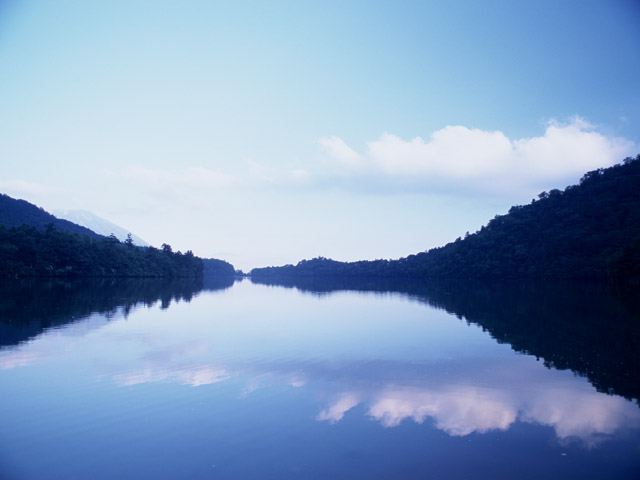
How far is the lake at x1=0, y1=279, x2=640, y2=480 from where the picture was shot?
6934 millimetres

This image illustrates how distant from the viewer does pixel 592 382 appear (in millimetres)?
11914

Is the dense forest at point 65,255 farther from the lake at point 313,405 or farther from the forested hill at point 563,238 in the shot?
the forested hill at point 563,238

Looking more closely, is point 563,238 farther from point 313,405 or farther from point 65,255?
point 65,255

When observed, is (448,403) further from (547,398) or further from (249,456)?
(249,456)

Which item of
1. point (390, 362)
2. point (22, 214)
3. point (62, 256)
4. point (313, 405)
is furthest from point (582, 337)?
point (22, 214)

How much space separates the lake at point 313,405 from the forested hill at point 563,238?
189 ft

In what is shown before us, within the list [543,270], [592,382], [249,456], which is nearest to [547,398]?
[592,382]

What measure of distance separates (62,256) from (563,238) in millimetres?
117025

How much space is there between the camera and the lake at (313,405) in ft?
22.7

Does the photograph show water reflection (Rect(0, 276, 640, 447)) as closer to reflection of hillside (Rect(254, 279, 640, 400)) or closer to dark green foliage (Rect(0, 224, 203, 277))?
reflection of hillside (Rect(254, 279, 640, 400))

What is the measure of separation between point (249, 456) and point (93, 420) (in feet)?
13.0

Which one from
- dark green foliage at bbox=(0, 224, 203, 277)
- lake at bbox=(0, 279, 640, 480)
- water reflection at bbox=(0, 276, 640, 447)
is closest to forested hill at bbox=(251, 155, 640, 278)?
water reflection at bbox=(0, 276, 640, 447)

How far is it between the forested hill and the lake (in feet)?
189

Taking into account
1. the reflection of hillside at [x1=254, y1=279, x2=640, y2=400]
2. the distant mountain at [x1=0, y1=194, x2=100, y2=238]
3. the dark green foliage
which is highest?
the distant mountain at [x1=0, y1=194, x2=100, y2=238]
